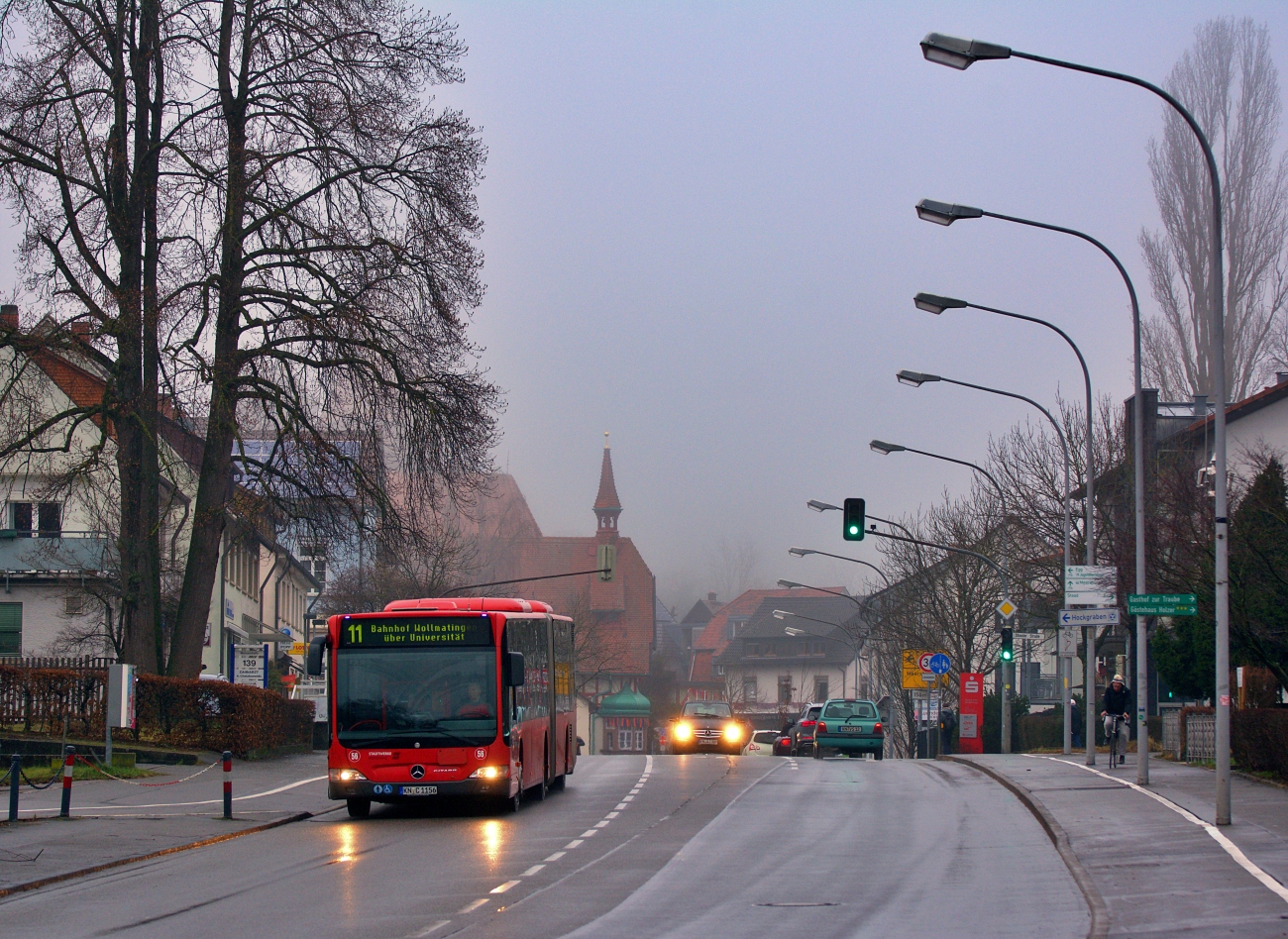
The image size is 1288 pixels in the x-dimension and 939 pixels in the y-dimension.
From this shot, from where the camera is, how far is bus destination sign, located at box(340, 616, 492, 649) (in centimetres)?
2109

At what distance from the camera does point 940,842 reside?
56.0 ft

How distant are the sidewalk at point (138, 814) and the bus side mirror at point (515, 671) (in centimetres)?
349

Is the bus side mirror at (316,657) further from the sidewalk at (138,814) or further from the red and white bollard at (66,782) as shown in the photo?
the red and white bollard at (66,782)

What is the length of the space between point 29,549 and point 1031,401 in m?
32.8

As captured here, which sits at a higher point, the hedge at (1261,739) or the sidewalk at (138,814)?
the hedge at (1261,739)

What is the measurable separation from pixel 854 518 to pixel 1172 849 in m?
23.2

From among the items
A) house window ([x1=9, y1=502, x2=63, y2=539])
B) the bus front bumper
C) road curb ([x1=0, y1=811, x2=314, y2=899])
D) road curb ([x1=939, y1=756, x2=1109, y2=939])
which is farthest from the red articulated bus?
house window ([x1=9, y1=502, x2=63, y2=539])

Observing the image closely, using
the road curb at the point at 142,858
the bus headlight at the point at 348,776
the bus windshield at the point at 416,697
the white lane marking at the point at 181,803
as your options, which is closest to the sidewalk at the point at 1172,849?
the bus windshield at the point at 416,697

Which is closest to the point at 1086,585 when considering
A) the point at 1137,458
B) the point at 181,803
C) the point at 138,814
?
the point at 1137,458

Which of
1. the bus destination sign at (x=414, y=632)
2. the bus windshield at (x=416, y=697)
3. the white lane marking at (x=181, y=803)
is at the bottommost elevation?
the white lane marking at (x=181, y=803)

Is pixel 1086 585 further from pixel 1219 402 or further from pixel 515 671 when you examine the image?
pixel 515 671

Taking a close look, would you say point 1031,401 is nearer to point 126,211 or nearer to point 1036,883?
point 126,211

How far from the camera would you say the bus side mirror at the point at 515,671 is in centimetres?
2064

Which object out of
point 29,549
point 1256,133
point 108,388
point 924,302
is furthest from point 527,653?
point 1256,133
